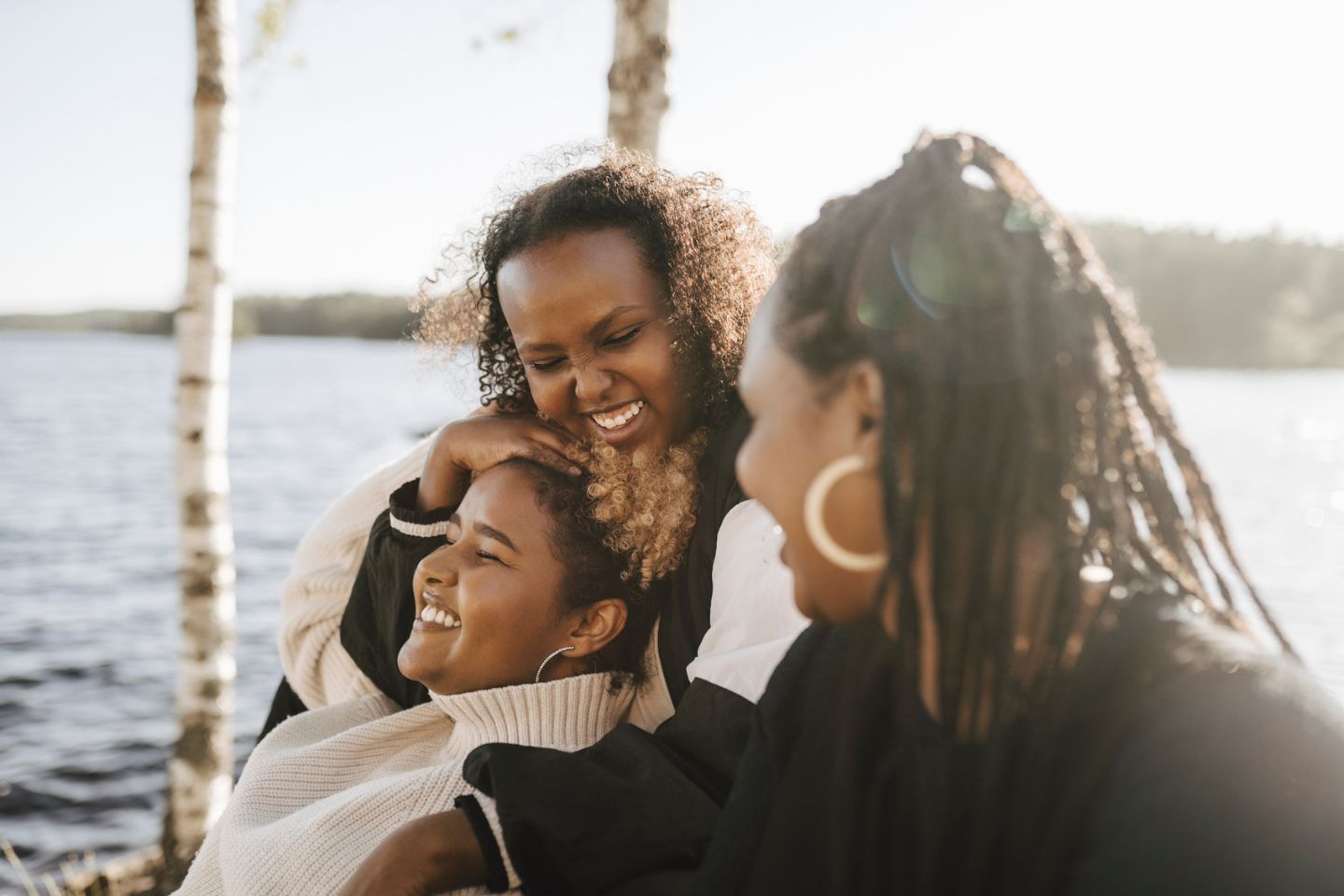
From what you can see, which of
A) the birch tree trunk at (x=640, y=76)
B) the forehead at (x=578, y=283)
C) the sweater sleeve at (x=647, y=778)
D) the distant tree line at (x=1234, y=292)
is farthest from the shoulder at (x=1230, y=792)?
the distant tree line at (x=1234, y=292)

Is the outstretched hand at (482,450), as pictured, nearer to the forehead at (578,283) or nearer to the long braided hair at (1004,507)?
the forehead at (578,283)

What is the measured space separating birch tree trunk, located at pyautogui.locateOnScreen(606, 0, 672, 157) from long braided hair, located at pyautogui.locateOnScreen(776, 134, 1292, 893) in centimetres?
264

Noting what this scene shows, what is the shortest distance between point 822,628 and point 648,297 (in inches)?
44.4

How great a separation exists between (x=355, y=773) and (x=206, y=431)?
8.14ft

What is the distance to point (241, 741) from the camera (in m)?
8.05

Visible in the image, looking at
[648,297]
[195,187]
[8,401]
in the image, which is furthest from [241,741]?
[8,401]

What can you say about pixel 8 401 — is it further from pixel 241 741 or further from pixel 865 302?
pixel 865 302

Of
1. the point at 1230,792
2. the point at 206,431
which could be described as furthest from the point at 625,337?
the point at 206,431

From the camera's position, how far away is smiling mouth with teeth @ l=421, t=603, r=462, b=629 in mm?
2455

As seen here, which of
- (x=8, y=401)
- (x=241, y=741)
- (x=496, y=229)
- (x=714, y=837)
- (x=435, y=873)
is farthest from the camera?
(x=8, y=401)

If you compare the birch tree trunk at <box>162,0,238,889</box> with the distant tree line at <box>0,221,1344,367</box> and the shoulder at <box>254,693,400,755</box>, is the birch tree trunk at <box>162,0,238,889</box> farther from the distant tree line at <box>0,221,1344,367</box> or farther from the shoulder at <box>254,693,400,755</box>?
the distant tree line at <box>0,221,1344,367</box>

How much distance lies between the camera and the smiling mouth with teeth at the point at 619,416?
249 cm

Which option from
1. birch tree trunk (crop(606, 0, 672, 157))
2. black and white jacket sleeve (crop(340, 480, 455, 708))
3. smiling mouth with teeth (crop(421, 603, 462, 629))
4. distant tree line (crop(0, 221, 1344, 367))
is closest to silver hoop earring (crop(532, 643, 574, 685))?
smiling mouth with teeth (crop(421, 603, 462, 629))

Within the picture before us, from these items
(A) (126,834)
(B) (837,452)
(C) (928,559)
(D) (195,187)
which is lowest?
(A) (126,834)
